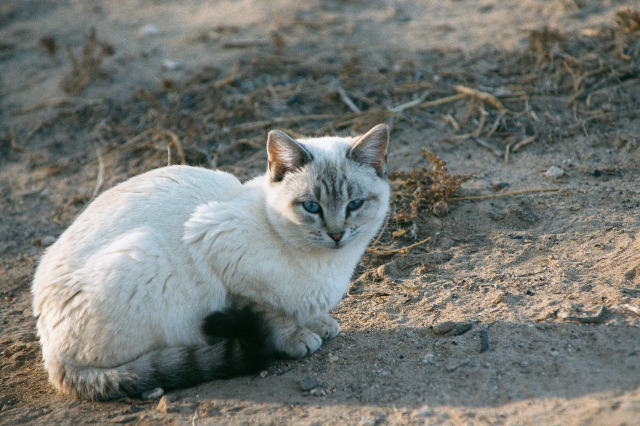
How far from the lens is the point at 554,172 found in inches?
200

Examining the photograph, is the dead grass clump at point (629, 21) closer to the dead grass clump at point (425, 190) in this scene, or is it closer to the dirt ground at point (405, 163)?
the dirt ground at point (405, 163)

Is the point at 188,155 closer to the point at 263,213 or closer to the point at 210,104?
the point at 210,104

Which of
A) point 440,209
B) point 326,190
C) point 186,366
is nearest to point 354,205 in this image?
point 326,190

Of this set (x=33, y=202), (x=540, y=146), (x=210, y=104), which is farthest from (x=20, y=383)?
(x=540, y=146)

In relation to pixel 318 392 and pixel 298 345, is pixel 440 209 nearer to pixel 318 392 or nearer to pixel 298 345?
pixel 298 345

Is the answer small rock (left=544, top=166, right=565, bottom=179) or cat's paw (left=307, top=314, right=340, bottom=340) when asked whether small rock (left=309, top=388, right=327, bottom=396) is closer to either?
cat's paw (left=307, top=314, right=340, bottom=340)

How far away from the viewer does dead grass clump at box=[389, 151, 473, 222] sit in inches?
193

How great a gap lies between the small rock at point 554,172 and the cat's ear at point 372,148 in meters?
2.05

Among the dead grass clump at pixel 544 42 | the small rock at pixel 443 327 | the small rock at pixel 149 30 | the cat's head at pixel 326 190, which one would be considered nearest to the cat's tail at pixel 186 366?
the cat's head at pixel 326 190

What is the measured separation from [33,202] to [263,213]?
355 centimetres

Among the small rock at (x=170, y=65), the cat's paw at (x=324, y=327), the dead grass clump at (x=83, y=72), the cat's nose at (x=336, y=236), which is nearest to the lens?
the cat's nose at (x=336, y=236)

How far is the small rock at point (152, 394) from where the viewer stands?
3.37 meters

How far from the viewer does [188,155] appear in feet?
19.8

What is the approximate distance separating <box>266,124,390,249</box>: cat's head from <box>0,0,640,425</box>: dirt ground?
758 mm
